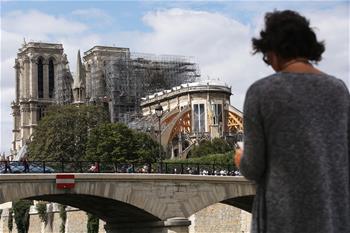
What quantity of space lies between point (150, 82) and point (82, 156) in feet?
183

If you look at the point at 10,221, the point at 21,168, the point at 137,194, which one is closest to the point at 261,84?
the point at 21,168

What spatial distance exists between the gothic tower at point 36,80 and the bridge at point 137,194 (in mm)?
129685

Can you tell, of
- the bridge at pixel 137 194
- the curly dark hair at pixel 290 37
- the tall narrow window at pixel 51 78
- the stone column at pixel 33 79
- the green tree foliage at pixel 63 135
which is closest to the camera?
the curly dark hair at pixel 290 37

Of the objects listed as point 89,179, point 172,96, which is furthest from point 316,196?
point 172,96

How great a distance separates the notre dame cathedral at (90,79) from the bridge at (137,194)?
89936mm

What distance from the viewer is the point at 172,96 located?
4879 inches

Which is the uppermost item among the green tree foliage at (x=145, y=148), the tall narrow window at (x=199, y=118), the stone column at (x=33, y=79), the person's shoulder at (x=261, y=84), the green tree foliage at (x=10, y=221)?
the stone column at (x=33, y=79)

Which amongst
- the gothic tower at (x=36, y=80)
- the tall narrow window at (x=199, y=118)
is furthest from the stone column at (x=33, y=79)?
the tall narrow window at (x=199, y=118)

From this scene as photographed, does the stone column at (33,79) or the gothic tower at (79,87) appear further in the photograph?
the stone column at (33,79)

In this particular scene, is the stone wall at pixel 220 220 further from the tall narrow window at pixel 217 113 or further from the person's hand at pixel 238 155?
the tall narrow window at pixel 217 113

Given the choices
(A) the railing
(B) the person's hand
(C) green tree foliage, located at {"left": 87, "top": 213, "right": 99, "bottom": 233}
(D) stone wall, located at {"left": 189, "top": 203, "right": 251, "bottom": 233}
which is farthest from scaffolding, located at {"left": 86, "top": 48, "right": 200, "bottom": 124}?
(B) the person's hand

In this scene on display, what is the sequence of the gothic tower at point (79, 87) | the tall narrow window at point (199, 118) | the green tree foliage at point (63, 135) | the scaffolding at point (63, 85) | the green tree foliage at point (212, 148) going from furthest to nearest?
1. the scaffolding at point (63, 85)
2. the gothic tower at point (79, 87)
3. the tall narrow window at point (199, 118)
4. the green tree foliage at point (212, 148)
5. the green tree foliage at point (63, 135)

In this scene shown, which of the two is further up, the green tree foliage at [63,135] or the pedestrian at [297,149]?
the green tree foliage at [63,135]

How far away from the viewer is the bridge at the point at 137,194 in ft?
113
